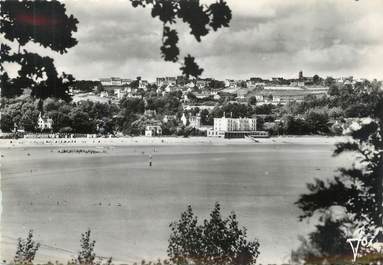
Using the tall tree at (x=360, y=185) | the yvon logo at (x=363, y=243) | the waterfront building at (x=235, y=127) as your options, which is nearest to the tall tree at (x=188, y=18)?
the tall tree at (x=360, y=185)

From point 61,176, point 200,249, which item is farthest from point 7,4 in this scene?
point 61,176

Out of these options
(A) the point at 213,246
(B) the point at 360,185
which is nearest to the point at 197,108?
(A) the point at 213,246

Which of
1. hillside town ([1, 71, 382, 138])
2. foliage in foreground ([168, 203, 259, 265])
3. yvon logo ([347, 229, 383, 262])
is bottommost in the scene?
foliage in foreground ([168, 203, 259, 265])

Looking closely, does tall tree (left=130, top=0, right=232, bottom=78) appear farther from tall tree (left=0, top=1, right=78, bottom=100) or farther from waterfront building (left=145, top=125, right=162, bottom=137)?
waterfront building (left=145, top=125, right=162, bottom=137)

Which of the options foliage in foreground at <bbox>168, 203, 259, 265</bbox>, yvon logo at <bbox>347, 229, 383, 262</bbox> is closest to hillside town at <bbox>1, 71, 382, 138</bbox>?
yvon logo at <bbox>347, 229, 383, 262</bbox>

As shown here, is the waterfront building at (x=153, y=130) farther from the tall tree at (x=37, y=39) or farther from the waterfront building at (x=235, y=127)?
the tall tree at (x=37, y=39)

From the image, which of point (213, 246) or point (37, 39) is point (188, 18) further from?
point (213, 246)

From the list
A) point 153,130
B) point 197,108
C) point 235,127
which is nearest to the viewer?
point 197,108
